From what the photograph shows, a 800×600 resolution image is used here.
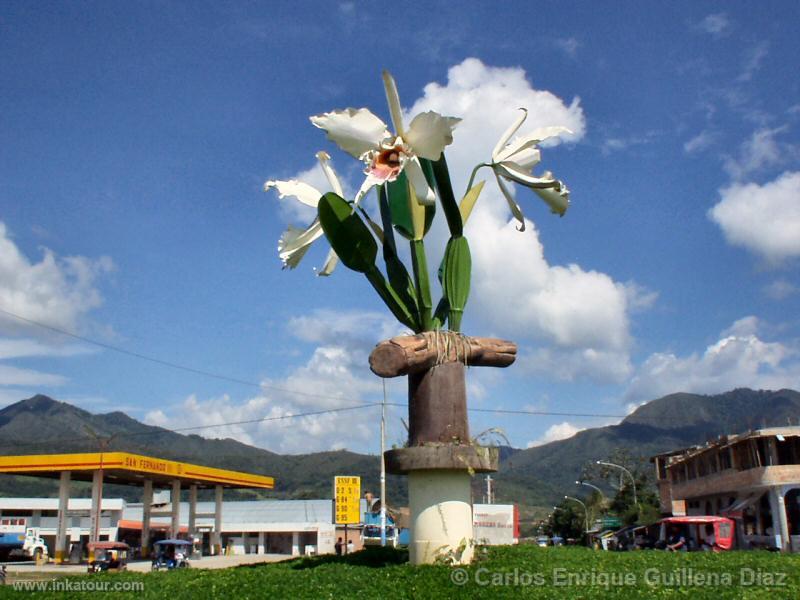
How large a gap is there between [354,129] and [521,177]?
2526 mm

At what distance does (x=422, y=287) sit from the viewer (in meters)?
9.08

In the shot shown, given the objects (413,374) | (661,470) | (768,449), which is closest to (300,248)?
(413,374)

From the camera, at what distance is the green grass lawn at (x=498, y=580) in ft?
22.3

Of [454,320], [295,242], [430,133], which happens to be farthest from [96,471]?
[430,133]

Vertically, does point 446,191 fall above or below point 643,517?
above

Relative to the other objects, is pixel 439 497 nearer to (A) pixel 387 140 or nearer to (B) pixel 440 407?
(B) pixel 440 407

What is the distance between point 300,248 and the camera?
9.48m

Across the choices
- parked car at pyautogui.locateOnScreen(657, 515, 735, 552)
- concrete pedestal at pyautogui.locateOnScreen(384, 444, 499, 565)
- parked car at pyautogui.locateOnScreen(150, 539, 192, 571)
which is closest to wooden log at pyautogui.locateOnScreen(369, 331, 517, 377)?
concrete pedestal at pyautogui.locateOnScreen(384, 444, 499, 565)

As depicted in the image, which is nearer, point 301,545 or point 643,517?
point 643,517

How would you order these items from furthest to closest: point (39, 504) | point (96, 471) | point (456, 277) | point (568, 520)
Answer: point (568, 520) < point (39, 504) < point (96, 471) < point (456, 277)

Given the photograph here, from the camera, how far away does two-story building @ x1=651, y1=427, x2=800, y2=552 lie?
28.8m

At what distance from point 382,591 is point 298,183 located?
4935 mm

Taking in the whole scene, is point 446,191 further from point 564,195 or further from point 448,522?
point 448,522
